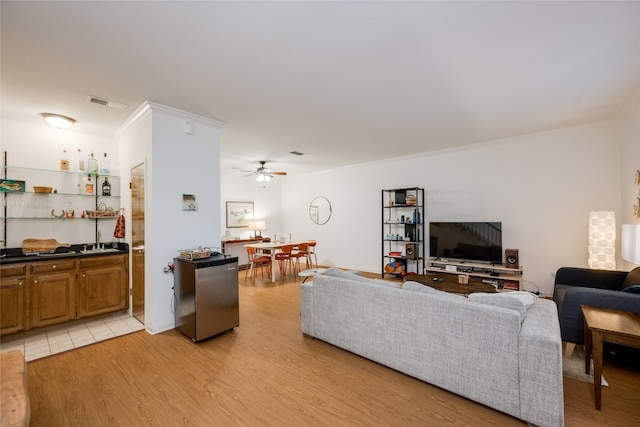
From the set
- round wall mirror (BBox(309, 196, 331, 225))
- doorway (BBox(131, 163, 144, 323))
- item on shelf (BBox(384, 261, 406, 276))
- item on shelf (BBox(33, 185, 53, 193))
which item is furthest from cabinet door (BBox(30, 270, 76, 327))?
round wall mirror (BBox(309, 196, 331, 225))

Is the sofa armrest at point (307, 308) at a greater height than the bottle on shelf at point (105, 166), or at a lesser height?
lesser

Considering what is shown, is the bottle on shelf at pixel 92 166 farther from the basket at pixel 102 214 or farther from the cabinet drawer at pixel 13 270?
the cabinet drawer at pixel 13 270

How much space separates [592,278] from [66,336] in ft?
21.0

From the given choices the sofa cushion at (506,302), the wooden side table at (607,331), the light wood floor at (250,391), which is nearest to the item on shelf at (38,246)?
the light wood floor at (250,391)

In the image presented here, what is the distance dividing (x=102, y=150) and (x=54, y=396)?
3.37 m

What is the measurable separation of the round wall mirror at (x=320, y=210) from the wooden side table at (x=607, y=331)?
5.77m

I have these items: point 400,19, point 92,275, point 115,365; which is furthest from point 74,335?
point 400,19

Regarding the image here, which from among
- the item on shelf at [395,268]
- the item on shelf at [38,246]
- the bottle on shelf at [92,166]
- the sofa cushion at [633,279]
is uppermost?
the bottle on shelf at [92,166]

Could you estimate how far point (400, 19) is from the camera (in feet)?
5.96

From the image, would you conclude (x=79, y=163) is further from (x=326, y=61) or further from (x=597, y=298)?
(x=597, y=298)

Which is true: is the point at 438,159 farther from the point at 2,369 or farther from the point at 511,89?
the point at 2,369

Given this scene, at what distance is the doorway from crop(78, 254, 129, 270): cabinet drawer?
16 cm

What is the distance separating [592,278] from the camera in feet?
10.9

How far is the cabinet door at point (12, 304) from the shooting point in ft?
9.46
